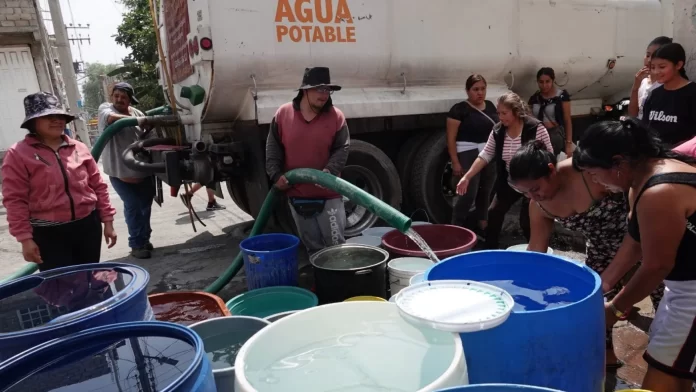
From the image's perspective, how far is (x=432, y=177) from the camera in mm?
4734

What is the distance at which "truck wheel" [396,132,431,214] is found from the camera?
482 centimetres

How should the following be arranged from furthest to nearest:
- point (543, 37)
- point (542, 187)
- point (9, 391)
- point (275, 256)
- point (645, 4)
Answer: point (645, 4), point (543, 37), point (275, 256), point (542, 187), point (9, 391)

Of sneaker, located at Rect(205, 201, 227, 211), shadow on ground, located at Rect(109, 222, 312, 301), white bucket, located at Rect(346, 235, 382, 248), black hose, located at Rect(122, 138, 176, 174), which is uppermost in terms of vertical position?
black hose, located at Rect(122, 138, 176, 174)

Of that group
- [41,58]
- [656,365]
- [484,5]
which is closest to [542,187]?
[656,365]

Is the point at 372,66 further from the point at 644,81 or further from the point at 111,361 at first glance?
the point at 111,361

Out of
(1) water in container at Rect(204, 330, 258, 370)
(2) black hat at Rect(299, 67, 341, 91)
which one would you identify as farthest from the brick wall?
(1) water in container at Rect(204, 330, 258, 370)

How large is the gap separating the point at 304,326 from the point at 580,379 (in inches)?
30.8

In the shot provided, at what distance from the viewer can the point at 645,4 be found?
5.77m

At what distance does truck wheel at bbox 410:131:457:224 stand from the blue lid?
141 inches

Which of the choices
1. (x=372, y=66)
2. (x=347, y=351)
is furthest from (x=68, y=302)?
(x=372, y=66)

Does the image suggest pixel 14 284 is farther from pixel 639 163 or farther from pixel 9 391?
pixel 639 163

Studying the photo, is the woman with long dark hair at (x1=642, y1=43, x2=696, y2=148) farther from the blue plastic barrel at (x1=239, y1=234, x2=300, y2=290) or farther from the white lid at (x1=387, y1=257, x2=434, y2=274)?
the blue plastic barrel at (x1=239, y1=234, x2=300, y2=290)

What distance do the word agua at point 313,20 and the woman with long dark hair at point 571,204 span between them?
2431 millimetres

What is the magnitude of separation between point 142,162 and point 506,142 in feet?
10.9
